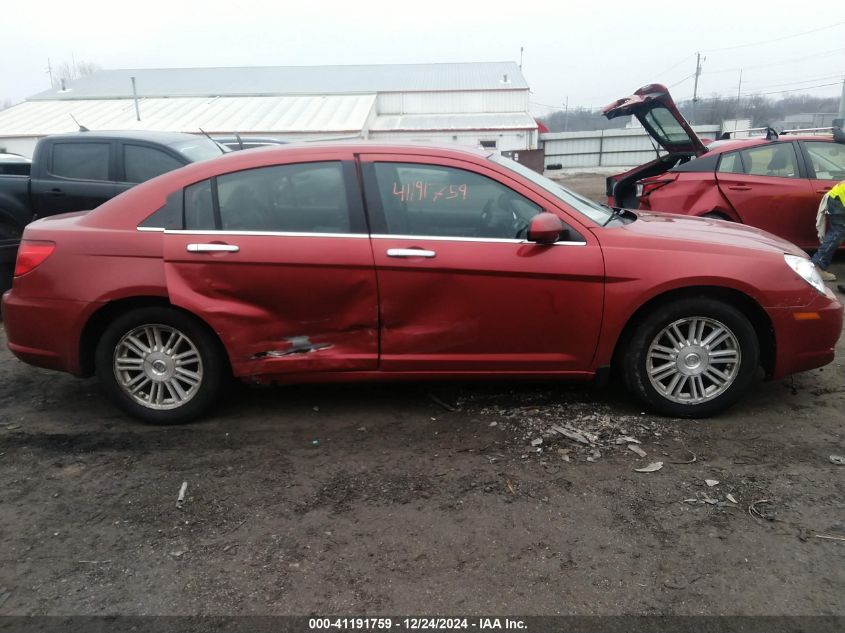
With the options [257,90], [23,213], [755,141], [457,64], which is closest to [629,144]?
[457,64]

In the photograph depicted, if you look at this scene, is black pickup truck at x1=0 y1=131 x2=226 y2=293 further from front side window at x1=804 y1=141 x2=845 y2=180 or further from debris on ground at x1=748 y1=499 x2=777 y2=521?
front side window at x1=804 y1=141 x2=845 y2=180

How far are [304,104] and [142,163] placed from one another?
33256 millimetres

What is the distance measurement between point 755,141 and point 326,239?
5.83 m

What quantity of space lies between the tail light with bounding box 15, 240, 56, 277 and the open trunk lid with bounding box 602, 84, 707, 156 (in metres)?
6.44

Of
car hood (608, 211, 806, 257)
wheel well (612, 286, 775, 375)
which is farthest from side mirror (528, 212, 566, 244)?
wheel well (612, 286, 775, 375)

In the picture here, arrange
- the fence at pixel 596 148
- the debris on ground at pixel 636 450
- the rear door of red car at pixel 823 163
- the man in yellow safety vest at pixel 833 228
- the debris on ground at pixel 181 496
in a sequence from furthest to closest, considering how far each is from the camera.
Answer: the fence at pixel 596 148 → the rear door of red car at pixel 823 163 → the man in yellow safety vest at pixel 833 228 → the debris on ground at pixel 636 450 → the debris on ground at pixel 181 496

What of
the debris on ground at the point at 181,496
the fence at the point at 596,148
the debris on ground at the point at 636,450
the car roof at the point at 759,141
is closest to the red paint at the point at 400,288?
the debris on ground at the point at 636,450

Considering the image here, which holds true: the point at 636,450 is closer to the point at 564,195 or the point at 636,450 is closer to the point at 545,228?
the point at 545,228

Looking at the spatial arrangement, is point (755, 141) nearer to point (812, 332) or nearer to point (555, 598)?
point (812, 332)

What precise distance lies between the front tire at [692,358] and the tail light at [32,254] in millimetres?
3470

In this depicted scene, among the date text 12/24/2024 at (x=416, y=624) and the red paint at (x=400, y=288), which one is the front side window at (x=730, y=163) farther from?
the date text 12/24/2024 at (x=416, y=624)

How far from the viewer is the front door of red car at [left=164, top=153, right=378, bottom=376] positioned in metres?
3.61

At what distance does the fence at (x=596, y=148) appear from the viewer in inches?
1447

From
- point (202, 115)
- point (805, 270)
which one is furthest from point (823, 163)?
point (202, 115)
